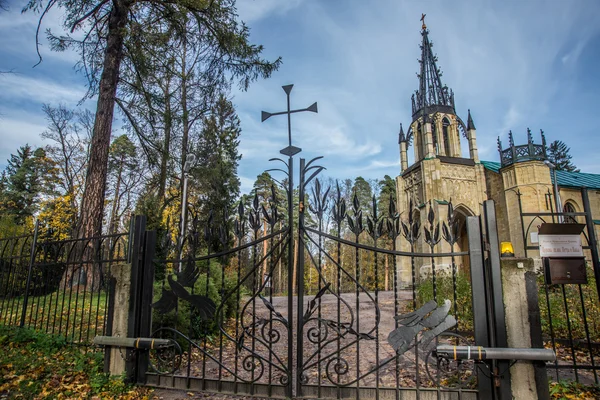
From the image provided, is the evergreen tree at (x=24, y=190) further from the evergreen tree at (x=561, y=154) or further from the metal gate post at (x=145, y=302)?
the evergreen tree at (x=561, y=154)

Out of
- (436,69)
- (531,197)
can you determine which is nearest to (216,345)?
(531,197)

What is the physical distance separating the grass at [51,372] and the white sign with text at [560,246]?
454 centimetres

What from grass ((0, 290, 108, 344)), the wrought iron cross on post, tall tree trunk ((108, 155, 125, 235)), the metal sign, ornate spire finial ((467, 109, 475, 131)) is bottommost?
grass ((0, 290, 108, 344))

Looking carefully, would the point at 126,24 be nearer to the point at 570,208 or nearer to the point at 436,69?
the point at 436,69

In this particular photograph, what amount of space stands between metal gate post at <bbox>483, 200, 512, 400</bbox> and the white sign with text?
1530mm

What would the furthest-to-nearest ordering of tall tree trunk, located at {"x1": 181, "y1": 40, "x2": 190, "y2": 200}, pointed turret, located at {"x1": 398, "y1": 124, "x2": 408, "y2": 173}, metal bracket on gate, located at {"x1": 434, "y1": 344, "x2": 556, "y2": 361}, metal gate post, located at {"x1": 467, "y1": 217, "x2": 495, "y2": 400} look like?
1. pointed turret, located at {"x1": 398, "y1": 124, "x2": 408, "y2": 173}
2. tall tree trunk, located at {"x1": 181, "y1": 40, "x2": 190, "y2": 200}
3. metal gate post, located at {"x1": 467, "y1": 217, "x2": 495, "y2": 400}
4. metal bracket on gate, located at {"x1": 434, "y1": 344, "x2": 556, "y2": 361}

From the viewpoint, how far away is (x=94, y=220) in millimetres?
8141

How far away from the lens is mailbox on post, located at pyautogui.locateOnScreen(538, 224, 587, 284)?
3.80 metres

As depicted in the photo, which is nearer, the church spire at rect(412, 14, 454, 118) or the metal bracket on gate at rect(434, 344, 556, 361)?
the metal bracket on gate at rect(434, 344, 556, 361)

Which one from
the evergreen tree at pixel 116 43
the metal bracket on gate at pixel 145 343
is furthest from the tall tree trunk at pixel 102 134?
the metal bracket on gate at pixel 145 343

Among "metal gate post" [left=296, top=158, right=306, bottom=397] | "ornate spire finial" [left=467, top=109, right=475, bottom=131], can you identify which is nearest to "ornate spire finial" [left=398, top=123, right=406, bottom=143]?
"ornate spire finial" [left=467, top=109, right=475, bottom=131]

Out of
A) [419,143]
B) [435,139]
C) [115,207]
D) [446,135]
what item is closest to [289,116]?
[435,139]

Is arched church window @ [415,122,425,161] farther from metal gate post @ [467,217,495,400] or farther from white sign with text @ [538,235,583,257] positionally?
metal gate post @ [467,217,495,400]

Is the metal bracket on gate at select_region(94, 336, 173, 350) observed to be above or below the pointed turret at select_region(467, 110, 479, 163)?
below
